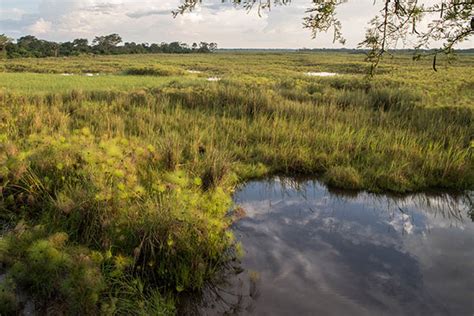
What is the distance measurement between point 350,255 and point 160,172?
132 inches

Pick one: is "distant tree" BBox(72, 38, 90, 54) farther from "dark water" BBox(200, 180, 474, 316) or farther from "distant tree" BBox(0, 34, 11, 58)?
"dark water" BBox(200, 180, 474, 316)

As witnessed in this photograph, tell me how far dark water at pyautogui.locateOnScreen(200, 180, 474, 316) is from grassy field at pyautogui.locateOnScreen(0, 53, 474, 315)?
48 cm

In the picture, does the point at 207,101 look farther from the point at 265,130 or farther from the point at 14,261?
the point at 14,261

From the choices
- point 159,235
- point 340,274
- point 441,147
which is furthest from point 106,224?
point 441,147

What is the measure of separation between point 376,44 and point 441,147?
6.06 m

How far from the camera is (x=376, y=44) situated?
414 centimetres

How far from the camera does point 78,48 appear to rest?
96562mm

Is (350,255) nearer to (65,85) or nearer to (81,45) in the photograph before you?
(65,85)

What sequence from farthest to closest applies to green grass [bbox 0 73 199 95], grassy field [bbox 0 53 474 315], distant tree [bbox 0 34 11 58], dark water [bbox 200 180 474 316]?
1. distant tree [bbox 0 34 11 58]
2. green grass [bbox 0 73 199 95]
3. dark water [bbox 200 180 474 316]
4. grassy field [bbox 0 53 474 315]

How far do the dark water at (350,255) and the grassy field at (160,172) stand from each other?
1.58 ft

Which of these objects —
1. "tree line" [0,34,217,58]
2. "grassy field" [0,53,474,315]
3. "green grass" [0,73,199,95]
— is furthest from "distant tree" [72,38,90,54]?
"grassy field" [0,53,474,315]

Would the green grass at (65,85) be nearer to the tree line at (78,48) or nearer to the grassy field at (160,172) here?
the grassy field at (160,172)

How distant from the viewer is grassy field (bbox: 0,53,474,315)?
4.17 meters

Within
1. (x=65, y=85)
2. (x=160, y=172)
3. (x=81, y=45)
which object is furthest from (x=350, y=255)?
(x=81, y=45)
